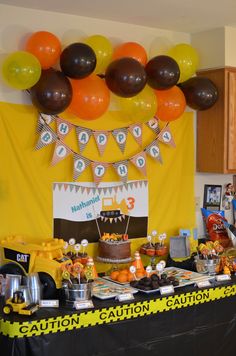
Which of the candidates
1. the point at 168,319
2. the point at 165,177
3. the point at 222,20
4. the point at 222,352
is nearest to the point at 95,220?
the point at 165,177

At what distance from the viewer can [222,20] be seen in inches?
146

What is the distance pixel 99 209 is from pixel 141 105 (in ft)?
2.66

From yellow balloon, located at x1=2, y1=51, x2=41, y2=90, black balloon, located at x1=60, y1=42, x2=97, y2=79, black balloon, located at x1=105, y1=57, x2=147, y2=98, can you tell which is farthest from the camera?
black balloon, located at x1=105, y1=57, x2=147, y2=98

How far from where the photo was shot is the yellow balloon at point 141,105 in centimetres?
344

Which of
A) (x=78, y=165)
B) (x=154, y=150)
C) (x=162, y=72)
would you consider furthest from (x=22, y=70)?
(x=154, y=150)

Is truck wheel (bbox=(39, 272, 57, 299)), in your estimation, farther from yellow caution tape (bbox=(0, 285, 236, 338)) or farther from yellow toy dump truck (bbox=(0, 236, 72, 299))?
yellow caution tape (bbox=(0, 285, 236, 338))

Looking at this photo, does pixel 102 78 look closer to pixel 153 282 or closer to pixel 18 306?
pixel 153 282

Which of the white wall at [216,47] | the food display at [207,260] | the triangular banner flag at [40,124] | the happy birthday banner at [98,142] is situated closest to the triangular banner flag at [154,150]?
the happy birthday banner at [98,142]

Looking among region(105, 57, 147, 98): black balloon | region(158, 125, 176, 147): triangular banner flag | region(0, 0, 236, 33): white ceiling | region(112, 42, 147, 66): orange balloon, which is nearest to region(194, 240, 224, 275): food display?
region(158, 125, 176, 147): triangular banner flag

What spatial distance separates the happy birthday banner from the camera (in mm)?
3443

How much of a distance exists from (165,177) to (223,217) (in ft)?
2.06

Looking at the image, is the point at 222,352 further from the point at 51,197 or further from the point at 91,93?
the point at 91,93

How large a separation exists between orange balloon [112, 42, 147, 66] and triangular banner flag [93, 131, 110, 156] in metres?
0.52

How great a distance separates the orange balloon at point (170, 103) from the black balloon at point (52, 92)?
0.75 metres
